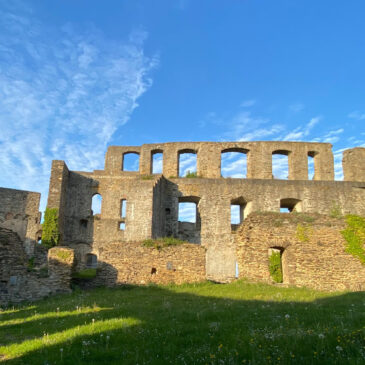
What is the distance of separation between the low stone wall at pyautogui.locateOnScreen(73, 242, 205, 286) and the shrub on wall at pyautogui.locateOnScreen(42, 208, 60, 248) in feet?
27.4

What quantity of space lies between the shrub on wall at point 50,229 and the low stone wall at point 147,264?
8.36 metres

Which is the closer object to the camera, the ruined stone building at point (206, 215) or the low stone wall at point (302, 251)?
the low stone wall at point (302, 251)

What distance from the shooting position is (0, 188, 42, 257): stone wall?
82.9 ft

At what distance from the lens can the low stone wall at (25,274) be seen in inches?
496

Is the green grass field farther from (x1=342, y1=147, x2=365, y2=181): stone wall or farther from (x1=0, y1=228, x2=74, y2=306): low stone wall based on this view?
(x1=342, y1=147, x2=365, y2=181): stone wall

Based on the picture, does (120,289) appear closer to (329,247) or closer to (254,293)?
(254,293)

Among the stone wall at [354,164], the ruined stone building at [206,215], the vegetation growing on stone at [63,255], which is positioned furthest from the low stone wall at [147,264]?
the stone wall at [354,164]

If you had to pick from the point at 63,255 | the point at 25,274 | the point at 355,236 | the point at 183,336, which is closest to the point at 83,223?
the point at 63,255

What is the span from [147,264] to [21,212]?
15421 mm

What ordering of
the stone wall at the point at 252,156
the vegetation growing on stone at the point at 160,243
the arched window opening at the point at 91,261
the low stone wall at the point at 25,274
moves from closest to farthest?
1. the low stone wall at the point at 25,274
2. the vegetation growing on stone at the point at 160,243
3. the arched window opening at the point at 91,261
4. the stone wall at the point at 252,156

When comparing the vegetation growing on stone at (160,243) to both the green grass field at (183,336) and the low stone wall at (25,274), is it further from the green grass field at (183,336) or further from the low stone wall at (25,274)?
the green grass field at (183,336)

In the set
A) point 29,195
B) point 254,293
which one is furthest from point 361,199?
point 29,195

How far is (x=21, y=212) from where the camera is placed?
25.9 metres

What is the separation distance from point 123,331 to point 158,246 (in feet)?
28.6
